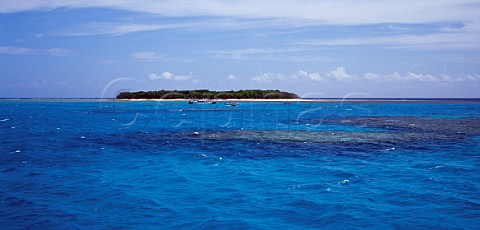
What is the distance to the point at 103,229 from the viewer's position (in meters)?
17.2

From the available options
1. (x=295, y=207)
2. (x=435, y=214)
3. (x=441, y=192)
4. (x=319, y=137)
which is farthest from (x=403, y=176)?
(x=319, y=137)

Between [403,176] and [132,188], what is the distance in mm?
16542

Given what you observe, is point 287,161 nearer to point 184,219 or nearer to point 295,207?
point 295,207

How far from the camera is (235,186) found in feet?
82.6

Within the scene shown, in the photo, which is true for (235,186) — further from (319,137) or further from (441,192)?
(319,137)

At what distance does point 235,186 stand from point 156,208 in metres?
6.04

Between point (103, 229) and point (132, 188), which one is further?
point (132, 188)

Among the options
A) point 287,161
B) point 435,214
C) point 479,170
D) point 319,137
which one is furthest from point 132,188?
point 319,137

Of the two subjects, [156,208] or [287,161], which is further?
[287,161]

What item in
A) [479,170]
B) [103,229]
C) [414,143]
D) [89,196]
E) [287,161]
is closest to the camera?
[103,229]

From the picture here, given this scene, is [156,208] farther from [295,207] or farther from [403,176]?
[403,176]

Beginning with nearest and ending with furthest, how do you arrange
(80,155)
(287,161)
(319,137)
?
(287,161) → (80,155) → (319,137)

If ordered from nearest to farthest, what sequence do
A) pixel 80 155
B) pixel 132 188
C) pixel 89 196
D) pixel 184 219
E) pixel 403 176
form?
pixel 184 219
pixel 89 196
pixel 132 188
pixel 403 176
pixel 80 155

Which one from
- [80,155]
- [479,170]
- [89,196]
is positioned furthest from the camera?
[80,155]
